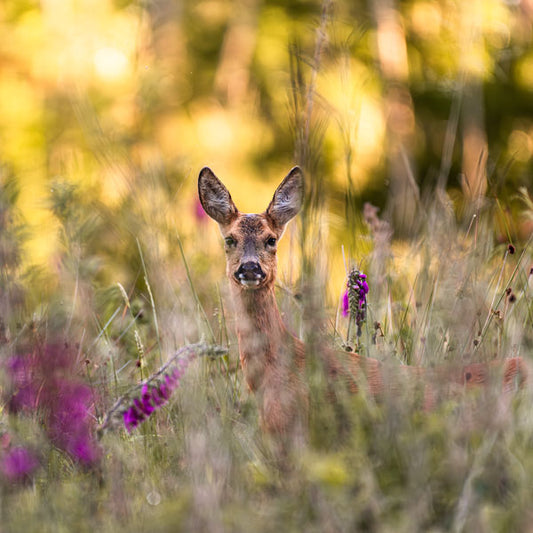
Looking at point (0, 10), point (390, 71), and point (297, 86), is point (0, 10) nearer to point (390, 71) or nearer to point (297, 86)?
point (390, 71)

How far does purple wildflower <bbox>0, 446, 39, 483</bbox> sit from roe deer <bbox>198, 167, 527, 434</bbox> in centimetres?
72

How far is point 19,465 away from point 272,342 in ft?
4.01

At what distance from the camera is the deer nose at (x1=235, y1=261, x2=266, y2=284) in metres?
3.62

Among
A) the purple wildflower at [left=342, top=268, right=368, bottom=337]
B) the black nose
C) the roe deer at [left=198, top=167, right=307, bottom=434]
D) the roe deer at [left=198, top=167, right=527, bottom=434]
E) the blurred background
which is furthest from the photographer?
the blurred background

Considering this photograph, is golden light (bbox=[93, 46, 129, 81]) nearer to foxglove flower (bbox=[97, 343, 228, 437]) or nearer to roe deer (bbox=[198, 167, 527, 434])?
roe deer (bbox=[198, 167, 527, 434])

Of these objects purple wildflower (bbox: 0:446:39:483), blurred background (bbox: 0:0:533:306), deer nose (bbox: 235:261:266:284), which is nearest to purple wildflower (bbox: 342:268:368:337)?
deer nose (bbox: 235:261:266:284)

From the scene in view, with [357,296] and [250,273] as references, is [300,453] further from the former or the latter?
[250,273]

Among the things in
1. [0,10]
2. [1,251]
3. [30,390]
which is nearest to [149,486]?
[30,390]

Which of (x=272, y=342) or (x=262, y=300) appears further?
(x=262, y=300)

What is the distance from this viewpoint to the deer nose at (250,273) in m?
3.62

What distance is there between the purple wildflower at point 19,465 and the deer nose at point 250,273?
130 centimetres

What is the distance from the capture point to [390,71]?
A: 9.70 meters

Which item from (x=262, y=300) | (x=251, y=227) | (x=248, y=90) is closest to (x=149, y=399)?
(x=262, y=300)

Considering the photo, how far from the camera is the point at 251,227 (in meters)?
3.88
